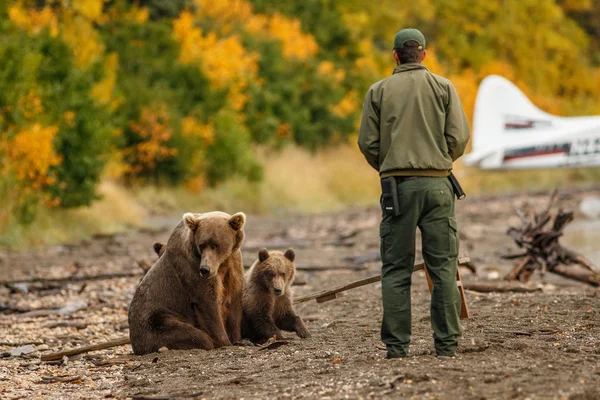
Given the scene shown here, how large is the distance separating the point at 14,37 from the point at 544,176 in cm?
3431

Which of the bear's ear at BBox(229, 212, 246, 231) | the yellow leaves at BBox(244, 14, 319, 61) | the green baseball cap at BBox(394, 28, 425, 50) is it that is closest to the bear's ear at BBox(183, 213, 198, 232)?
the bear's ear at BBox(229, 212, 246, 231)

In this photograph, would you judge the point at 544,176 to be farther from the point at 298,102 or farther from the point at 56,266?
the point at 56,266

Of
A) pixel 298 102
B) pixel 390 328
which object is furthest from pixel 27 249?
pixel 298 102

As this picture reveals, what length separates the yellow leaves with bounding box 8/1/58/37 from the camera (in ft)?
83.8

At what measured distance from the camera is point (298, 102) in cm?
4247

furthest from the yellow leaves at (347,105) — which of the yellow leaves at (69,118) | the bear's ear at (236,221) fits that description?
the bear's ear at (236,221)

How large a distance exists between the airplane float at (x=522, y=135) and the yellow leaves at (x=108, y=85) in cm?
1641

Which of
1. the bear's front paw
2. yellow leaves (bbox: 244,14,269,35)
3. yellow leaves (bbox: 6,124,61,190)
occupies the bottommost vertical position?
the bear's front paw

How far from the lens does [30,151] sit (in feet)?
68.7

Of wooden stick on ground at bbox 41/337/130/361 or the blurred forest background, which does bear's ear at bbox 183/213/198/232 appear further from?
the blurred forest background

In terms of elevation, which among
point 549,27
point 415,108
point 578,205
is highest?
point 549,27

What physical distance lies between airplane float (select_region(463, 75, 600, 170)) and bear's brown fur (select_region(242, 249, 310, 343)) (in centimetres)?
3117

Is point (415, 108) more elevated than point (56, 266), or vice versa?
point (415, 108)

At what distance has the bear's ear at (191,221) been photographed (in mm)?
8328
